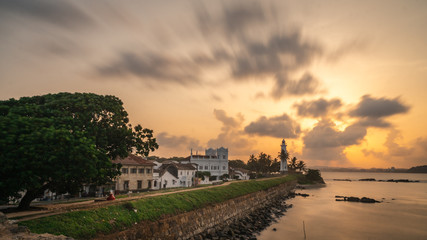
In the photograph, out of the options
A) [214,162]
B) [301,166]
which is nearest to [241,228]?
[214,162]

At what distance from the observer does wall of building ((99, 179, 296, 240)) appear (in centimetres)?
2169

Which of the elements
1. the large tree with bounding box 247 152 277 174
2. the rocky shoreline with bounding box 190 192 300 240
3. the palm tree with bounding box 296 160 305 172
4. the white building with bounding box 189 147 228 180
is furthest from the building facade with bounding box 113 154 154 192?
the palm tree with bounding box 296 160 305 172

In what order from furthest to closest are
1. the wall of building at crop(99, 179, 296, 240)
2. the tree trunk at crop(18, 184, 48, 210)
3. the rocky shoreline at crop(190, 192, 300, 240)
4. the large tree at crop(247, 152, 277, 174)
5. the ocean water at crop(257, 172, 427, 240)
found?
the large tree at crop(247, 152, 277, 174), the ocean water at crop(257, 172, 427, 240), the rocky shoreline at crop(190, 192, 300, 240), the tree trunk at crop(18, 184, 48, 210), the wall of building at crop(99, 179, 296, 240)

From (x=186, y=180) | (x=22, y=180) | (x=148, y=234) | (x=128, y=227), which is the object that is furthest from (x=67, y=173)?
(x=186, y=180)

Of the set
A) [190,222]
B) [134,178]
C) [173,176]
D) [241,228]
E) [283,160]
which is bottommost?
[241,228]

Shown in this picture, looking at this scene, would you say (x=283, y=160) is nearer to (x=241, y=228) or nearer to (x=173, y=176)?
(x=173, y=176)

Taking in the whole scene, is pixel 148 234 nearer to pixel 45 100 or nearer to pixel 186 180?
pixel 45 100

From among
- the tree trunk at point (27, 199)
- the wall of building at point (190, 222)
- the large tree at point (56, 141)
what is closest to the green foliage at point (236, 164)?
the wall of building at point (190, 222)

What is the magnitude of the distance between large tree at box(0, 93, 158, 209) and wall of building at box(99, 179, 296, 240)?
5.52 m

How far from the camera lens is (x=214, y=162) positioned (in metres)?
96.9

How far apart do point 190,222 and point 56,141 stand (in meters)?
16.4

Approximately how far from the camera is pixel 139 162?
2117 inches

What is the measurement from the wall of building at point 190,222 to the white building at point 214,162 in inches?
1897

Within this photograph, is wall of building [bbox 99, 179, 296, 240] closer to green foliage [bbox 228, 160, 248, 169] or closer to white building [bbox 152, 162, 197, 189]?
white building [bbox 152, 162, 197, 189]
